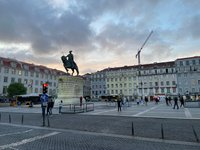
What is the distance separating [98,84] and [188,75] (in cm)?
5213

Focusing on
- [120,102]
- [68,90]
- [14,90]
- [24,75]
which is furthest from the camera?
[24,75]

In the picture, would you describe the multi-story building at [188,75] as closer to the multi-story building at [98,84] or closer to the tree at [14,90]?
the multi-story building at [98,84]

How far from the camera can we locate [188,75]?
81.7 metres

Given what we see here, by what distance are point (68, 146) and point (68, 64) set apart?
1128 inches

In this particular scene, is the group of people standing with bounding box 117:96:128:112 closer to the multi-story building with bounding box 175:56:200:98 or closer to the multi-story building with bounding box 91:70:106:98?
the multi-story building with bounding box 175:56:200:98

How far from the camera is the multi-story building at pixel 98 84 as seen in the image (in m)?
106

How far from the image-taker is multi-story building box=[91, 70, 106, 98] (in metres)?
106

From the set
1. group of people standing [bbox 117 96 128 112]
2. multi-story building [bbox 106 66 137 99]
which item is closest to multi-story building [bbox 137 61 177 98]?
multi-story building [bbox 106 66 137 99]

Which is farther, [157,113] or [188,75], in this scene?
[188,75]

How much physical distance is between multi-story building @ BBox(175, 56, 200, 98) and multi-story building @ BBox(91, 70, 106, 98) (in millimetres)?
43490

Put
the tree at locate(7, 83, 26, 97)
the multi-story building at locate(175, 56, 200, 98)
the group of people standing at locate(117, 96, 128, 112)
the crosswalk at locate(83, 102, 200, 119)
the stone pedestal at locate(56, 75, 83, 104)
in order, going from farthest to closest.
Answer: the multi-story building at locate(175, 56, 200, 98), the tree at locate(7, 83, 26, 97), the stone pedestal at locate(56, 75, 83, 104), the group of people standing at locate(117, 96, 128, 112), the crosswalk at locate(83, 102, 200, 119)

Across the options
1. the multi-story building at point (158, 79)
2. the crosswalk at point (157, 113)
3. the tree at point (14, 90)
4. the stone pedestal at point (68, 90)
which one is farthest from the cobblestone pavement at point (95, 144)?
the multi-story building at point (158, 79)

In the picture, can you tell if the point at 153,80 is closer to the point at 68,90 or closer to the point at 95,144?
the point at 68,90

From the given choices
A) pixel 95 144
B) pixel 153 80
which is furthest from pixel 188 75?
pixel 95 144
